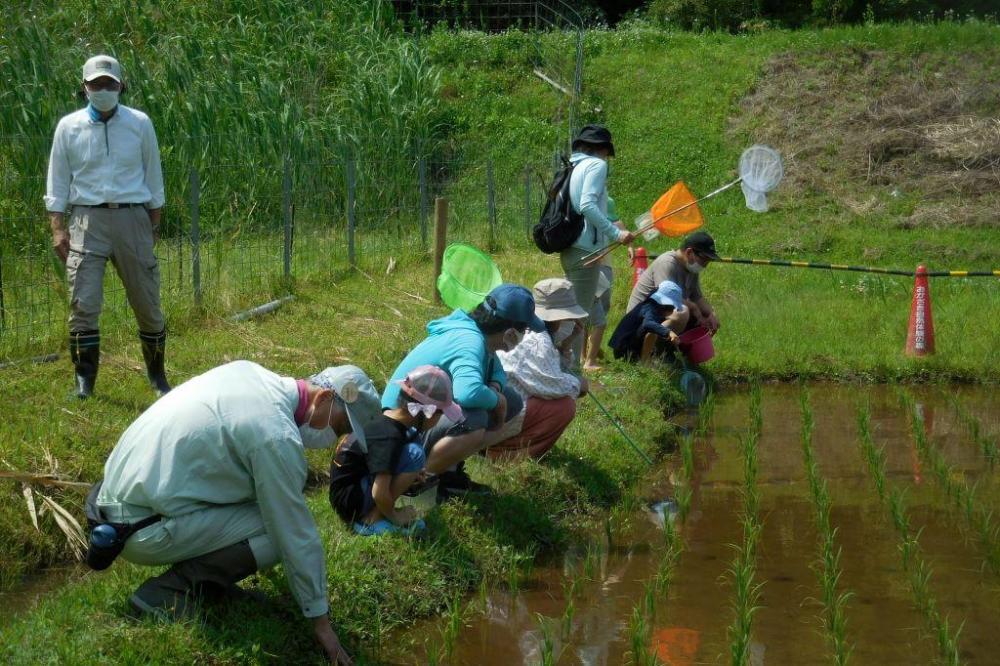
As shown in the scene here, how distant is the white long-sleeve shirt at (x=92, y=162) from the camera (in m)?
6.26

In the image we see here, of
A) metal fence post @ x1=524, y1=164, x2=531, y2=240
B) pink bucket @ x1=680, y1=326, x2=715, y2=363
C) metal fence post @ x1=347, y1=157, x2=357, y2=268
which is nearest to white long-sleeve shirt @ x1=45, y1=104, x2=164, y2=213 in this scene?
pink bucket @ x1=680, y1=326, x2=715, y2=363

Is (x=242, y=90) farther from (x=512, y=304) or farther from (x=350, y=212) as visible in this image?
(x=512, y=304)

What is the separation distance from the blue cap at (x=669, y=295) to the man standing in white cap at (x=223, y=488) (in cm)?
456

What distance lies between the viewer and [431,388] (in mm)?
4777

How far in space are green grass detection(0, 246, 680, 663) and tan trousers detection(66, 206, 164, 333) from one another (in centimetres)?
51

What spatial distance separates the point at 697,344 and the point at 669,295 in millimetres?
572

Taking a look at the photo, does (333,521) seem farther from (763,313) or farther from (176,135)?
(176,135)

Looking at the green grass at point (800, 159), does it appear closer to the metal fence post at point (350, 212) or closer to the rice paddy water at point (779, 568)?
the rice paddy water at point (779, 568)

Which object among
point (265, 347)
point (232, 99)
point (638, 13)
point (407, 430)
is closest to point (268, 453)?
point (407, 430)

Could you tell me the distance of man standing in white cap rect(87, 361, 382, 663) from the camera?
12.3 feet

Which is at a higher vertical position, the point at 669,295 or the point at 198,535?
the point at 198,535

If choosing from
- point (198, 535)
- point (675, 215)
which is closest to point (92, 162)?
point (198, 535)

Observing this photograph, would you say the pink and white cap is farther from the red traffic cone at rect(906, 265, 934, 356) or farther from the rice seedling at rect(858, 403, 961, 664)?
the red traffic cone at rect(906, 265, 934, 356)

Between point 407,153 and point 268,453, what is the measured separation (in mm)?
12895
